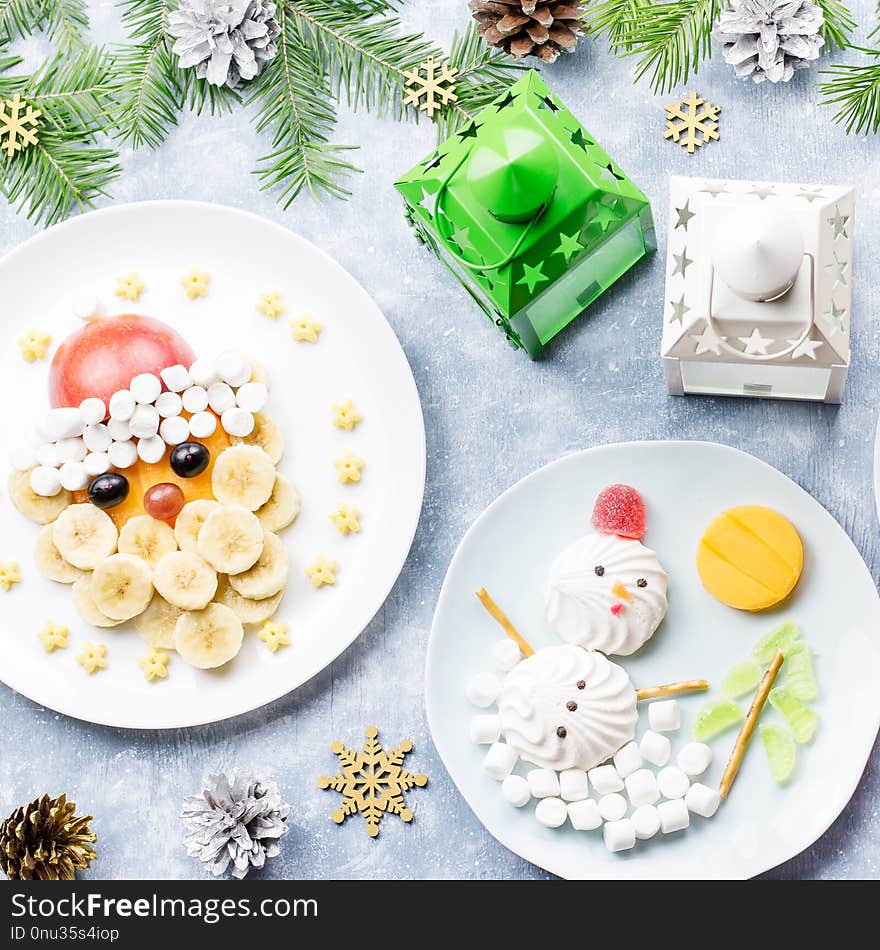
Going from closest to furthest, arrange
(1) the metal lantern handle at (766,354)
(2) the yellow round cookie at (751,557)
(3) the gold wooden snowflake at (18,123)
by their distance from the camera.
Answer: (1) the metal lantern handle at (766,354)
(2) the yellow round cookie at (751,557)
(3) the gold wooden snowflake at (18,123)

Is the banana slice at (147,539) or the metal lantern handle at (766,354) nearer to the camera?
the metal lantern handle at (766,354)

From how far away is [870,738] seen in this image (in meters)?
1.23

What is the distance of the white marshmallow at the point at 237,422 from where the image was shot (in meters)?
1.31

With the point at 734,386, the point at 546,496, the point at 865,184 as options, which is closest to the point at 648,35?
the point at 865,184

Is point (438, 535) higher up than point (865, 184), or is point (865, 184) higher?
point (865, 184)

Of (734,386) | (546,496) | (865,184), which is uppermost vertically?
(865,184)

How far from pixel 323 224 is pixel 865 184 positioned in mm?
588

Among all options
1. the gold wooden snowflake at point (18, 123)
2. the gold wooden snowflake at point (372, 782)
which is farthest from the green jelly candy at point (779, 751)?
the gold wooden snowflake at point (18, 123)

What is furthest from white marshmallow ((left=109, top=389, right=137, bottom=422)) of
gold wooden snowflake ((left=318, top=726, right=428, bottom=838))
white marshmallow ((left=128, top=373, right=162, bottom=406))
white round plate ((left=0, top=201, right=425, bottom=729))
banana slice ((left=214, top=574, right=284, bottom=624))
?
gold wooden snowflake ((left=318, top=726, right=428, bottom=838))

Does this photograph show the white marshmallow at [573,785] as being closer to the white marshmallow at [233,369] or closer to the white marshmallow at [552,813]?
the white marshmallow at [552,813]

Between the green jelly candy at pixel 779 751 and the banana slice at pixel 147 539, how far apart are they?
2.17 ft

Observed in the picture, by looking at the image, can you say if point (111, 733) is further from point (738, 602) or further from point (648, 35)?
point (648, 35)

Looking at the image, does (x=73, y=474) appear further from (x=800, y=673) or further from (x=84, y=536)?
(x=800, y=673)

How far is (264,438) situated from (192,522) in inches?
4.7
